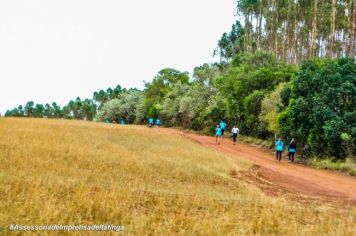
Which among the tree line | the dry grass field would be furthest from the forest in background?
the dry grass field

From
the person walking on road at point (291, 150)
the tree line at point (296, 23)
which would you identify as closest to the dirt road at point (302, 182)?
the person walking on road at point (291, 150)

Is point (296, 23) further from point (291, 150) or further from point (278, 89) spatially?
point (291, 150)

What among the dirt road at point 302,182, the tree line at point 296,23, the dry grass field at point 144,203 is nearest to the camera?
the dry grass field at point 144,203

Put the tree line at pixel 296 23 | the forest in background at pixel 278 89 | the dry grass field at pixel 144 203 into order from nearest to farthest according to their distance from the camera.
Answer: the dry grass field at pixel 144 203 → the forest in background at pixel 278 89 → the tree line at pixel 296 23

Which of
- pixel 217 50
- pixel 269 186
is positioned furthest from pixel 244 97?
pixel 217 50

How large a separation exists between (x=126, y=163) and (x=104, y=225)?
428 inches

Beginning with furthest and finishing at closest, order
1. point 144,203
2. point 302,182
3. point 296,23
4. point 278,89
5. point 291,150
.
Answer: point 296,23 → point 278,89 → point 291,150 → point 302,182 → point 144,203

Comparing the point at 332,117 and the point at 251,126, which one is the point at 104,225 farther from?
the point at 251,126

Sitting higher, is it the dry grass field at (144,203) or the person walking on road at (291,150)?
the person walking on road at (291,150)

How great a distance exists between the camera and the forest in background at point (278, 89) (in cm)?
2803

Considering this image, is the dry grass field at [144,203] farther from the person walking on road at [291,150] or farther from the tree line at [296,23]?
the tree line at [296,23]

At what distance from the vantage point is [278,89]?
37.4m

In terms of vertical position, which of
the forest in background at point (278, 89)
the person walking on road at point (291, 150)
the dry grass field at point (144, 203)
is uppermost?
the forest in background at point (278, 89)

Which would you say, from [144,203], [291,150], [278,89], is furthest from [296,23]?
[144,203]
